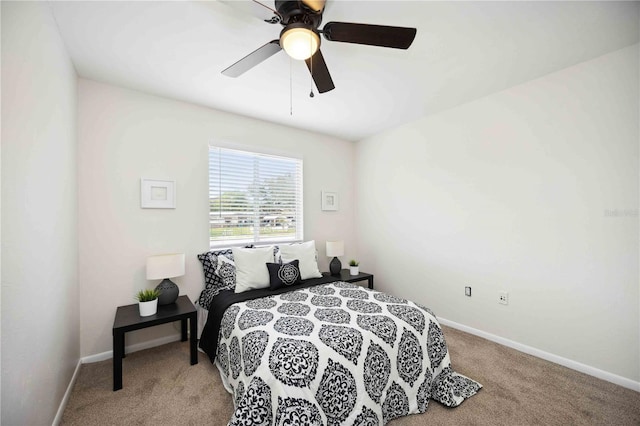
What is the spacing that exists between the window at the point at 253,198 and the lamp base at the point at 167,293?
0.70 metres

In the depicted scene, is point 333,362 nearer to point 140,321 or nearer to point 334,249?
point 140,321

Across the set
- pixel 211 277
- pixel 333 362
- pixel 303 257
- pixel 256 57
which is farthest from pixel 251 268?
pixel 256 57

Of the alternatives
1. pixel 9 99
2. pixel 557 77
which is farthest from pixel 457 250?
pixel 9 99

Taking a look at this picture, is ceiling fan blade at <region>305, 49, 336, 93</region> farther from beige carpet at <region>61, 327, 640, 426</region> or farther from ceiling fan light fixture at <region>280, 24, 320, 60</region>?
beige carpet at <region>61, 327, 640, 426</region>

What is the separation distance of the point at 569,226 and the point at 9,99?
367 centimetres

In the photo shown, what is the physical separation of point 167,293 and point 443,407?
7.82ft

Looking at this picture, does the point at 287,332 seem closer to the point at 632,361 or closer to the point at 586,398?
the point at 586,398

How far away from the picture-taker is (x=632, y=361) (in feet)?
6.62

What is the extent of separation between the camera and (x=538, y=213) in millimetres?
2475

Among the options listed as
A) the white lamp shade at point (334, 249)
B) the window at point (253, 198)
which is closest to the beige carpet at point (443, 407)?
the window at point (253, 198)

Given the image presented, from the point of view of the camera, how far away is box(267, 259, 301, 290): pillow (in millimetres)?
2717

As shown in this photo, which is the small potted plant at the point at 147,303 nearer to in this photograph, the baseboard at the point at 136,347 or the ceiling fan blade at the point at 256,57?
the baseboard at the point at 136,347

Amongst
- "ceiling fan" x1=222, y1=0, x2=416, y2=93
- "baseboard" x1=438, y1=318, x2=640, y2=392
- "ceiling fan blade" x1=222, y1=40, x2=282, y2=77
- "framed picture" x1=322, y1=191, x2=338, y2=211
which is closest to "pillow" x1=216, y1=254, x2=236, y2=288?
"framed picture" x1=322, y1=191, x2=338, y2=211

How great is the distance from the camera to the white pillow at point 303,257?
3059mm
